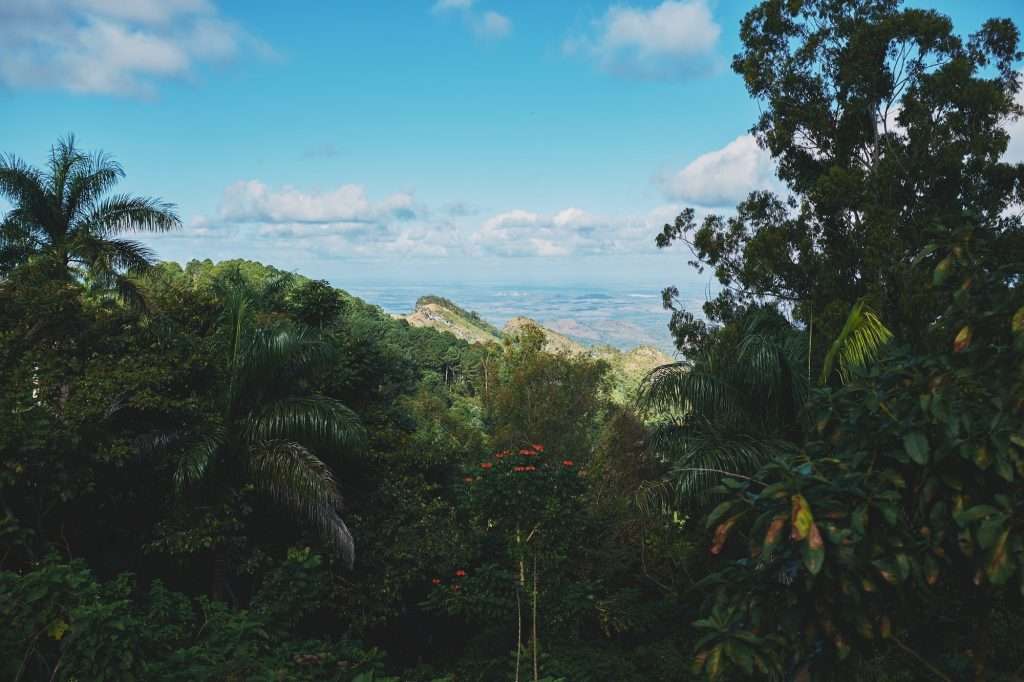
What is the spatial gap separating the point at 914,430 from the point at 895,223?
10040 millimetres

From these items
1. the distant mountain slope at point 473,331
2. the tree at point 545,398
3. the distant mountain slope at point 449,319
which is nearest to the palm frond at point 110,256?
the tree at point 545,398

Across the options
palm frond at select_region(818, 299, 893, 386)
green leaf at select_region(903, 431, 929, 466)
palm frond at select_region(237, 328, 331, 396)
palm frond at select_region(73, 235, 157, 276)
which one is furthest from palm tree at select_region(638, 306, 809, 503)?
palm frond at select_region(73, 235, 157, 276)

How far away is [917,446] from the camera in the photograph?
2.15 meters

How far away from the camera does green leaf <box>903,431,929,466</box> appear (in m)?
2.12

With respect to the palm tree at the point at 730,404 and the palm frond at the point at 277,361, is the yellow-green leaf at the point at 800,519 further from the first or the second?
the palm frond at the point at 277,361

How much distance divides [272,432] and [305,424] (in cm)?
46

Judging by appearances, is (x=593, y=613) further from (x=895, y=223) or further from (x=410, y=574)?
(x=895, y=223)

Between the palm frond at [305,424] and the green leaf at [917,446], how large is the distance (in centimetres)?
692

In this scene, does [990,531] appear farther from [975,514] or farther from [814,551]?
[814,551]

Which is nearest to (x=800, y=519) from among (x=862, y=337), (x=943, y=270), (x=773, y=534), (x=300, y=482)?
(x=773, y=534)

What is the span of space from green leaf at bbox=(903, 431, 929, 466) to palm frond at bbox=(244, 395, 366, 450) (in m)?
6.92

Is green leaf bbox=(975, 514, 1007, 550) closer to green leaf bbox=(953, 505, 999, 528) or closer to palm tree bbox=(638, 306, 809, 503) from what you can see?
green leaf bbox=(953, 505, 999, 528)

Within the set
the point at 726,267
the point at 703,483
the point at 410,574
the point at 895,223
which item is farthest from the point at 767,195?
the point at 410,574

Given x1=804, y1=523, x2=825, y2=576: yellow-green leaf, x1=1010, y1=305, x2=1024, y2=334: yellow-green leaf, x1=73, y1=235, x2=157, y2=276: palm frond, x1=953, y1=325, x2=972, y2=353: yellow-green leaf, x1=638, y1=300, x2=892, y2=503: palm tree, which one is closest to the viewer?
x1=804, y1=523, x2=825, y2=576: yellow-green leaf
